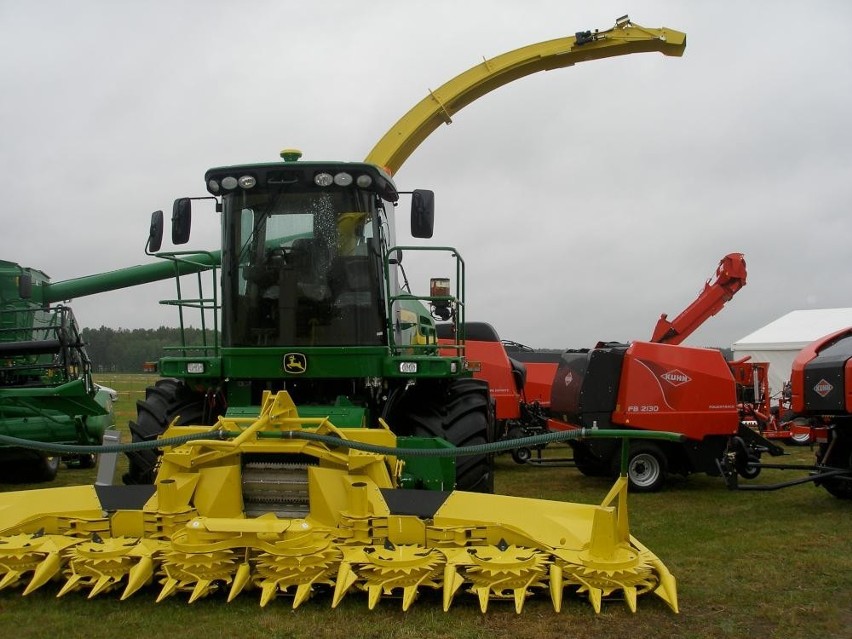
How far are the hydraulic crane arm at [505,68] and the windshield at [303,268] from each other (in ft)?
19.8

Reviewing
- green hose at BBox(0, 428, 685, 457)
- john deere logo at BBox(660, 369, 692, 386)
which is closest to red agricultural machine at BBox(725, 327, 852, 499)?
john deere logo at BBox(660, 369, 692, 386)

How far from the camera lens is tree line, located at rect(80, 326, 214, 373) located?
705 cm

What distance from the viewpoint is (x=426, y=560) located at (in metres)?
4.56

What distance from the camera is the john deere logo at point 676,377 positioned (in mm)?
10266

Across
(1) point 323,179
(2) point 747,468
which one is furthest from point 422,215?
(2) point 747,468

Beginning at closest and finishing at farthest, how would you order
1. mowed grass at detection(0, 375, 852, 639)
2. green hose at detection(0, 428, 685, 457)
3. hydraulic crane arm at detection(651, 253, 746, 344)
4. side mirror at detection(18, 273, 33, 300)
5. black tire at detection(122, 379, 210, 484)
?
1. mowed grass at detection(0, 375, 852, 639)
2. green hose at detection(0, 428, 685, 457)
3. black tire at detection(122, 379, 210, 484)
4. side mirror at detection(18, 273, 33, 300)
5. hydraulic crane arm at detection(651, 253, 746, 344)

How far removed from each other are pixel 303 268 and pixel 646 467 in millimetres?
5889

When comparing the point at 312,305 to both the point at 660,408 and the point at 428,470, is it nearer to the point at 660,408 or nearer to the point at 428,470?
the point at 428,470

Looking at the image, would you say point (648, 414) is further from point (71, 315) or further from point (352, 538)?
point (71, 315)

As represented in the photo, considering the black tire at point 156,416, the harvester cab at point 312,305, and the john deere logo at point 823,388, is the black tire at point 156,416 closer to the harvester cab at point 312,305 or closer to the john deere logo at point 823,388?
the harvester cab at point 312,305

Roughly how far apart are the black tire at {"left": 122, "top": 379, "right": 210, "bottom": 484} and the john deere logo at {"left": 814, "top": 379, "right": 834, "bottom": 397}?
634cm

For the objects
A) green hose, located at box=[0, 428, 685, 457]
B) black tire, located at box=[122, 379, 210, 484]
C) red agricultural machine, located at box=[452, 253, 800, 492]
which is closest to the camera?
green hose, located at box=[0, 428, 685, 457]

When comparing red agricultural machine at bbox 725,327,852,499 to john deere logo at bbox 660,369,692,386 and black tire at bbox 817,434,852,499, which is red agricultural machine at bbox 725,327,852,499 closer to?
black tire at bbox 817,434,852,499

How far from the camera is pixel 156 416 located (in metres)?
6.65
